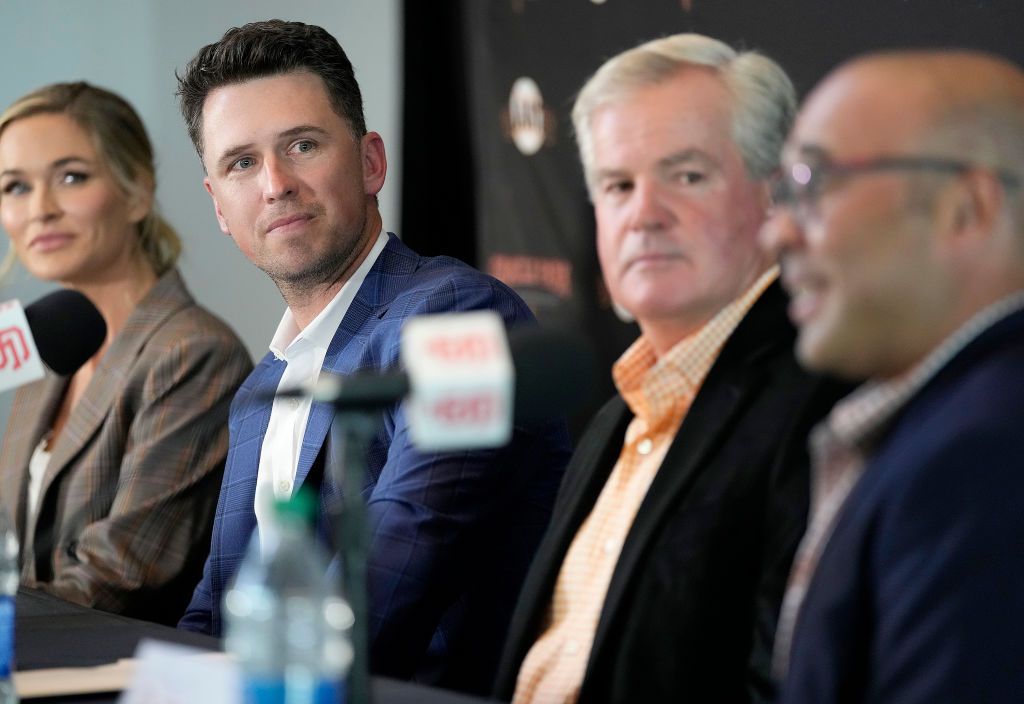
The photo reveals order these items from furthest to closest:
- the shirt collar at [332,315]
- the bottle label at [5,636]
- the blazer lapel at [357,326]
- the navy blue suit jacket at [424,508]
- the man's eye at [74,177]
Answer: the man's eye at [74,177], the shirt collar at [332,315], the blazer lapel at [357,326], the navy blue suit jacket at [424,508], the bottle label at [5,636]

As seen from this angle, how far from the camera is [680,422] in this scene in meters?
1.67

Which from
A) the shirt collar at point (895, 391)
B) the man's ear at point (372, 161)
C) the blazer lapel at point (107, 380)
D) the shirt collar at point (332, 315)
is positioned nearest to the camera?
the shirt collar at point (895, 391)

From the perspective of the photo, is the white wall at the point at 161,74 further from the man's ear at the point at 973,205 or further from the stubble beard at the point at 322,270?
the man's ear at the point at 973,205

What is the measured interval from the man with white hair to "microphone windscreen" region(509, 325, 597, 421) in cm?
36

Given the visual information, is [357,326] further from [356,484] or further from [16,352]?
[356,484]

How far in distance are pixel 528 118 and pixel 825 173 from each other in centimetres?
206

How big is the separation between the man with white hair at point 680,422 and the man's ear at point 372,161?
2.96ft

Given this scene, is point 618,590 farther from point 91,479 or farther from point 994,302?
point 91,479

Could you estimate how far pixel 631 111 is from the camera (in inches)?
67.9

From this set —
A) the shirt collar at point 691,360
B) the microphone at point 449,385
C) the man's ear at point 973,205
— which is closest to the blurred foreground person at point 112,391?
the shirt collar at point 691,360

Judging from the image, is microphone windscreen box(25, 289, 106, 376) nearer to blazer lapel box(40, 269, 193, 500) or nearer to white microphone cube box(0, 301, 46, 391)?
white microphone cube box(0, 301, 46, 391)

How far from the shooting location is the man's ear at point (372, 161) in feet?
8.71

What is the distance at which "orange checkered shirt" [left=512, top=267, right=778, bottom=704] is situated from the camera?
1.65 metres

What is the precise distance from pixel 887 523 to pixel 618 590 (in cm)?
52
